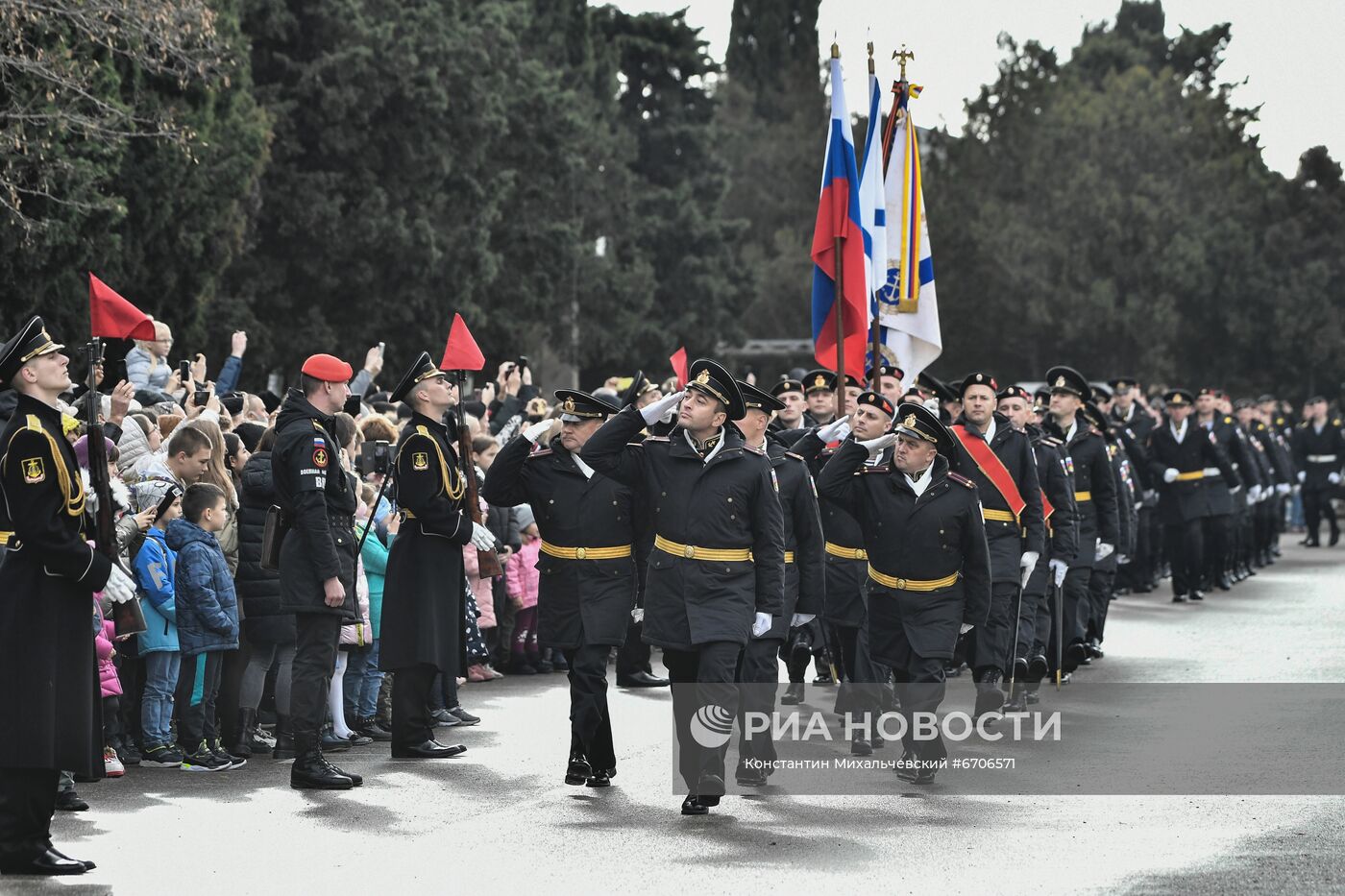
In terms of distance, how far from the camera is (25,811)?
24.8 ft

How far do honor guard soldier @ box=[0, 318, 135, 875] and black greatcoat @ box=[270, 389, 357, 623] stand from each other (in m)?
1.85

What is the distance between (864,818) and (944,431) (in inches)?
95.2

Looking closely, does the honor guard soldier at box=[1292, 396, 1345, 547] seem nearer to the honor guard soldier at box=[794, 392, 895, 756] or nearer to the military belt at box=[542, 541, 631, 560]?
the honor guard soldier at box=[794, 392, 895, 756]

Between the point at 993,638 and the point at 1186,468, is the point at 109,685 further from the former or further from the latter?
the point at 1186,468

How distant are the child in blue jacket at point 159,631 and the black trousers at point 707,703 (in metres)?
2.94

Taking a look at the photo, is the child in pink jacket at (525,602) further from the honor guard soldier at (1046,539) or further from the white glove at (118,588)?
the white glove at (118,588)

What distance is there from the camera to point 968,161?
69.1m

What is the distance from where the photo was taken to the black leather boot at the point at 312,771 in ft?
31.3

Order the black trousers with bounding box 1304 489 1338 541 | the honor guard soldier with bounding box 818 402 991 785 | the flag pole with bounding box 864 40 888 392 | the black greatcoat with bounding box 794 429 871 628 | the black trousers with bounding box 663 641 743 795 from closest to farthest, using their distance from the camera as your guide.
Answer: the black trousers with bounding box 663 641 743 795 < the honor guard soldier with bounding box 818 402 991 785 < the black greatcoat with bounding box 794 429 871 628 < the flag pole with bounding box 864 40 888 392 < the black trousers with bounding box 1304 489 1338 541

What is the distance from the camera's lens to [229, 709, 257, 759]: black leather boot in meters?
10.6

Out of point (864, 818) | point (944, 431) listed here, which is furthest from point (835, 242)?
point (864, 818)

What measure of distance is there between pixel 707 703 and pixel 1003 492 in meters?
3.99

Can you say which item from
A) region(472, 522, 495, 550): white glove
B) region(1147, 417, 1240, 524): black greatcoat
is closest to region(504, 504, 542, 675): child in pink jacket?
region(472, 522, 495, 550): white glove

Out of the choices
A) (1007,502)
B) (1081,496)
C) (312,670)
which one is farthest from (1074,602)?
(312,670)
